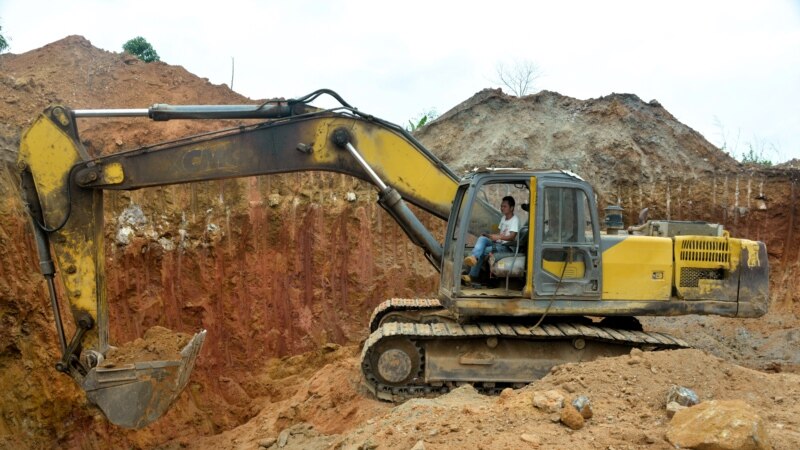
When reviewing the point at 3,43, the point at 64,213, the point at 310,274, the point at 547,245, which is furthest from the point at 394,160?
the point at 3,43

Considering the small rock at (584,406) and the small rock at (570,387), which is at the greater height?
the small rock at (584,406)

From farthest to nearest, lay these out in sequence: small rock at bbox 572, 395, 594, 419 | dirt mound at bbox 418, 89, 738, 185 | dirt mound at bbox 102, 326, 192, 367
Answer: dirt mound at bbox 418, 89, 738, 185
dirt mound at bbox 102, 326, 192, 367
small rock at bbox 572, 395, 594, 419

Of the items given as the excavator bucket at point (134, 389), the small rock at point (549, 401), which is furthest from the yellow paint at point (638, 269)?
the excavator bucket at point (134, 389)

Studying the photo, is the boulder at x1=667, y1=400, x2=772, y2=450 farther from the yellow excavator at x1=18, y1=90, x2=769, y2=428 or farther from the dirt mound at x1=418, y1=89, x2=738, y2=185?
the dirt mound at x1=418, y1=89, x2=738, y2=185

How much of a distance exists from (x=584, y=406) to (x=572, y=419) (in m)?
0.22

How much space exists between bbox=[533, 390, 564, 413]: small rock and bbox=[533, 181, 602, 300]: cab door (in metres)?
1.70

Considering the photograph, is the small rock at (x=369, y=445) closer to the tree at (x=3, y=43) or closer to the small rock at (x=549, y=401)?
the small rock at (x=549, y=401)

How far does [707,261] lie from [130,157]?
5636 millimetres

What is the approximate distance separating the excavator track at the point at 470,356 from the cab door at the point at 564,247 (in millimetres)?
415

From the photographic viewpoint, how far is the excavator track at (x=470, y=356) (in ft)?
21.2

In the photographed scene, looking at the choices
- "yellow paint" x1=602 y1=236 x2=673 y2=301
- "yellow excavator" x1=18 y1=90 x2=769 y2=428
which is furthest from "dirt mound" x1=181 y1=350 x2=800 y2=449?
"yellow paint" x1=602 y1=236 x2=673 y2=301

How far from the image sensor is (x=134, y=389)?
19.2 ft

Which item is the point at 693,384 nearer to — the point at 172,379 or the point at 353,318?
the point at 172,379

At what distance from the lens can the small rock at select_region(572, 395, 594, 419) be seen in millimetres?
4512
